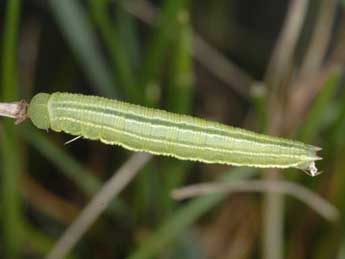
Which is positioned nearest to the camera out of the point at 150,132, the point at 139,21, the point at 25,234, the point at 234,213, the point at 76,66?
the point at 150,132

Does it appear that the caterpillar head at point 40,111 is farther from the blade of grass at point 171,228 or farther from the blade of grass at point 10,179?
the blade of grass at point 171,228

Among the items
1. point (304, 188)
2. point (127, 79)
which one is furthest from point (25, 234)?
point (304, 188)

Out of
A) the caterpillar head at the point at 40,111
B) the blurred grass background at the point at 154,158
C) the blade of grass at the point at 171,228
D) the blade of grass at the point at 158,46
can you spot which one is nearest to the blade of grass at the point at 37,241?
the blurred grass background at the point at 154,158

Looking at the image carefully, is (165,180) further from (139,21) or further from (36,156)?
(139,21)

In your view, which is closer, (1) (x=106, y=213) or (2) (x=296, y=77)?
(1) (x=106, y=213)

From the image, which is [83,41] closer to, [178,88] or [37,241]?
[178,88]

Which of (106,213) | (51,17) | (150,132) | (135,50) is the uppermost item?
(51,17)

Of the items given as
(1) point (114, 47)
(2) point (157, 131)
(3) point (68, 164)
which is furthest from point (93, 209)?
(2) point (157, 131)
